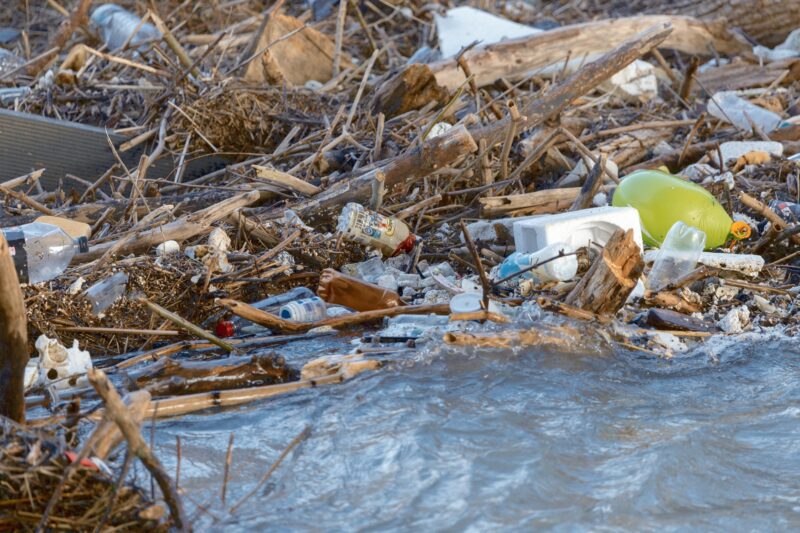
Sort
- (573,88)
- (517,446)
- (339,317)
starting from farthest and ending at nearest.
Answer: (573,88) < (339,317) < (517,446)

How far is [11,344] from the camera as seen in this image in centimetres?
274

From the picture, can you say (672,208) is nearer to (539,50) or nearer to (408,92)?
(408,92)


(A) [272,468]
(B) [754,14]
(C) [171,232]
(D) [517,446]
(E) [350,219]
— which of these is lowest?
(D) [517,446]

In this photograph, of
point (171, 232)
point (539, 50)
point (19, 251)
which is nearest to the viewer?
point (19, 251)

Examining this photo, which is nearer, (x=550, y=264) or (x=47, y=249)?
(x=550, y=264)

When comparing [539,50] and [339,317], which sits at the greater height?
[539,50]

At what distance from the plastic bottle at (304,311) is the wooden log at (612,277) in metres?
1.12

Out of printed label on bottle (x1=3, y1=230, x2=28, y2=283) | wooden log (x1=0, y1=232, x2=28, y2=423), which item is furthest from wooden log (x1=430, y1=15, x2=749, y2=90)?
wooden log (x1=0, y1=232, x2=28, y2=423)

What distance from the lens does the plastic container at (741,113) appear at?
23.0 ft

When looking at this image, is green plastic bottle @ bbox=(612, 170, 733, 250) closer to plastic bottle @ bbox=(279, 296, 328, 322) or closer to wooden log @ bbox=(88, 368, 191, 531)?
plastic bottle @ bbox=(279, 296, 328, 322)

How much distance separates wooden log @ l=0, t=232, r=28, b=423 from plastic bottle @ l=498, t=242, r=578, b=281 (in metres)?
2.41

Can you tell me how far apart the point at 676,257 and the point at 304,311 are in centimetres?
178

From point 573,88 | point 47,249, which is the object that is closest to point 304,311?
point 47,249

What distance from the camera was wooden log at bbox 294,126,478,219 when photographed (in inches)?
200
